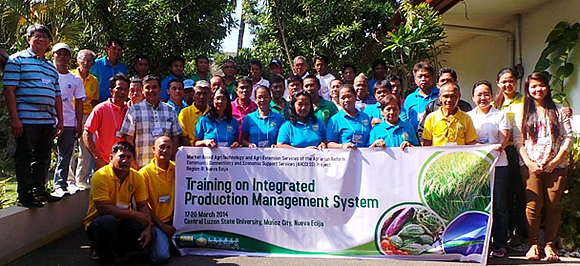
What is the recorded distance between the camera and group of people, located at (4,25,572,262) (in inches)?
168

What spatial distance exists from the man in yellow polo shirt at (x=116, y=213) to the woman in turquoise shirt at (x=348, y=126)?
197cm

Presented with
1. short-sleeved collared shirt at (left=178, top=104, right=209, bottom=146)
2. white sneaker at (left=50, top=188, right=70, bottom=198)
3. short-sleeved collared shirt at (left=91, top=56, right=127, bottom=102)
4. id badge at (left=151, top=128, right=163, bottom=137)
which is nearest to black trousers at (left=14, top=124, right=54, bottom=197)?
white sneaker at (left=50, top=188, right=70, bottom=198)

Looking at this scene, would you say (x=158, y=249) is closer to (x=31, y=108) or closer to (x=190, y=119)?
(x=190, y=119)

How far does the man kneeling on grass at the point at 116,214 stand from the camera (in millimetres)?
4117

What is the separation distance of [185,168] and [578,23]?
5.79 m

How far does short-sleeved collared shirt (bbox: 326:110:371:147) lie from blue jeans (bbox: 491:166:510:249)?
136 centimetres

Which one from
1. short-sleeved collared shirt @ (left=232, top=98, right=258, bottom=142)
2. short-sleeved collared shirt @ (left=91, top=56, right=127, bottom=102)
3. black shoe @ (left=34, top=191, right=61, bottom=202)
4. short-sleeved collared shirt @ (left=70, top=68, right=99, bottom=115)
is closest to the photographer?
black shoe @ (left=34, top=191, right=61, bottom=202)

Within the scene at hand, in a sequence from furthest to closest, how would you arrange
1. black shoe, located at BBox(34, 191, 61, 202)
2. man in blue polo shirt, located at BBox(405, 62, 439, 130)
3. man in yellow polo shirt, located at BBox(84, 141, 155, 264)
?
man in blue polo shirt, located at BBox(405, 62, 439, 130) < black shoe, located at BBox(34, 191, 61, 202) < man in yellow polo shirt, located at BBox(84, 141, 155, 264)

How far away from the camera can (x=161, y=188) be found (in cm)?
456

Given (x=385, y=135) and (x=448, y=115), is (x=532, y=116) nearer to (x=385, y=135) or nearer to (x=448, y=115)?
(x=448, y=115)

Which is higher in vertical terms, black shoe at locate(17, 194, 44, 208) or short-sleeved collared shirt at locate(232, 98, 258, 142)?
short-sleeved collared shirt at locate(232, 98, 258, 142)

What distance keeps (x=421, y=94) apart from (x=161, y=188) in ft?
10.4

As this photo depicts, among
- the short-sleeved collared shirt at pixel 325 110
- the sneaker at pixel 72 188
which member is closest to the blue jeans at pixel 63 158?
the sneaker at pixel 72 188

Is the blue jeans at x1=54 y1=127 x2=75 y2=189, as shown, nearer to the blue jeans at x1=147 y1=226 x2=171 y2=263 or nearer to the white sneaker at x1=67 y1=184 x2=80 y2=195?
the white sneaker at x1=67 y1=184 x2=80 y2=195
